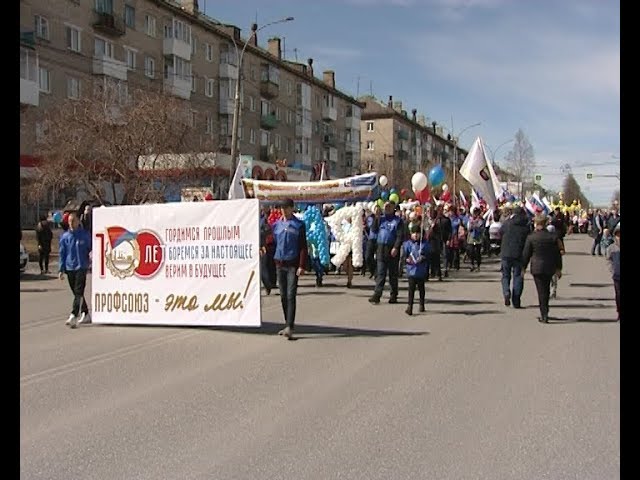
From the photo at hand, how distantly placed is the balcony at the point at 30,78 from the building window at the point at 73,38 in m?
4.11

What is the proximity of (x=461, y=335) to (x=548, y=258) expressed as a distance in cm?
249

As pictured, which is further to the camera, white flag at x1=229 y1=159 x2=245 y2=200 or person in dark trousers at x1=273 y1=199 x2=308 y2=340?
white flag at x1=229 y1=159 x2=245 y2=200

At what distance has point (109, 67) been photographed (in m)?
44.2

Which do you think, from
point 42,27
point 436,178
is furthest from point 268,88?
point 436,178

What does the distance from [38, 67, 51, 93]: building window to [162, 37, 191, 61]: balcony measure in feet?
38.0

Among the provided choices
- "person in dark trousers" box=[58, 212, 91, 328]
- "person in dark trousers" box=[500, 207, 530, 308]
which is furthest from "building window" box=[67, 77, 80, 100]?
"person in dark trousers" box=[500, 207, 530, 308]

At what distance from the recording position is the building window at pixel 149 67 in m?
48.2

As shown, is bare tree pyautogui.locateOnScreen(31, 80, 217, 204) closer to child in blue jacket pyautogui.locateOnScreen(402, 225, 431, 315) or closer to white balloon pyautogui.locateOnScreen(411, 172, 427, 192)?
white balloon pyautogui.locateOnScreen(411, 172, 427, 192)

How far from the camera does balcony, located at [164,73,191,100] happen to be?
49.8 metres

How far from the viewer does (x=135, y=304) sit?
11.5m

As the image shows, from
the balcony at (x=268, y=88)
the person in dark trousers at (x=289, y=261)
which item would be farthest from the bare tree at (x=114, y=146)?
the balcony at (x=268, y=88)

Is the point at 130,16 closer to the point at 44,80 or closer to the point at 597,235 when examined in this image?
the point at 44,80

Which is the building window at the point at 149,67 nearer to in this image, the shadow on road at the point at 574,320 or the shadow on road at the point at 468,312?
Result: the shadow on road at the point at 468,312

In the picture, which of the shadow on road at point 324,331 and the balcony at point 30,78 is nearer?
the shadow on road at point 324,331
